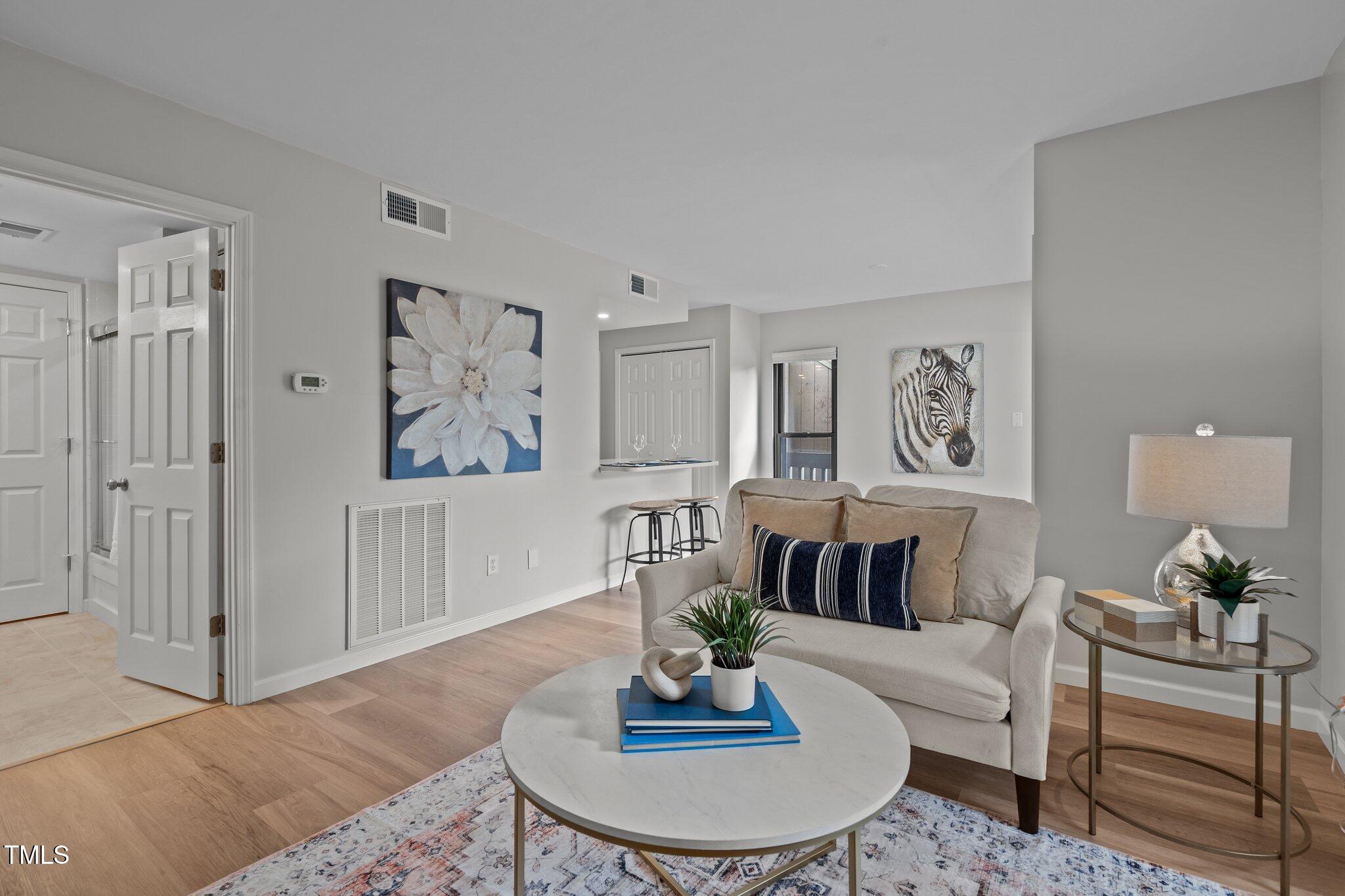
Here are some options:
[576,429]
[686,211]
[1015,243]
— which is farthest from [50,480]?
[1015,243]

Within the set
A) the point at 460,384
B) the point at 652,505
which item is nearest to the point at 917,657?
the point at 460,384

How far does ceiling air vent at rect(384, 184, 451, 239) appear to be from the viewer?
3.26m

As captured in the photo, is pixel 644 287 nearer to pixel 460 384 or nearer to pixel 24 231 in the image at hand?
pixel 460 384

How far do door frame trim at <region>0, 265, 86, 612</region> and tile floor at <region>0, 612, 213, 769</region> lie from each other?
0.50 m

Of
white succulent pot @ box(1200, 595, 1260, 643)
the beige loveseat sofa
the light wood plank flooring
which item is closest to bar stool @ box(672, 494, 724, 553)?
the beige loveseat sofa

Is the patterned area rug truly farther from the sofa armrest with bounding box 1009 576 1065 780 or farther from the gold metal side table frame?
the sofa armrest with bounding box 1009 576 1065 780

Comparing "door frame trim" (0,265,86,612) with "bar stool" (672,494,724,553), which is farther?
"bar stool" (672,494,724,553)

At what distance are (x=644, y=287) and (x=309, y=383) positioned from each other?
2801 millimetres

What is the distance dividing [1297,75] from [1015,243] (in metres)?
1.98

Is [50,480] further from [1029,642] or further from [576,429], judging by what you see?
[1029,642]

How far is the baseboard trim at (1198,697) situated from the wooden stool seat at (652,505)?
8.70 ft

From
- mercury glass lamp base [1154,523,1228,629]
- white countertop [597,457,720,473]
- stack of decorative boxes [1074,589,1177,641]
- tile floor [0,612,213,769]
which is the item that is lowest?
tile floor [0,612,213,769]

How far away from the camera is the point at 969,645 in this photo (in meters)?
2.11

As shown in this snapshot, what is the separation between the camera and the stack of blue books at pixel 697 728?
142cm
